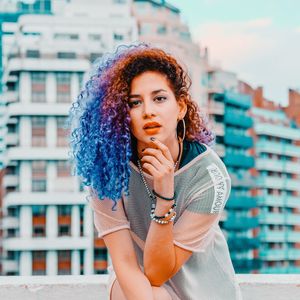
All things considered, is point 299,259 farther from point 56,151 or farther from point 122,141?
point 122,141

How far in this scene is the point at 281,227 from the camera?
35906 millimetres

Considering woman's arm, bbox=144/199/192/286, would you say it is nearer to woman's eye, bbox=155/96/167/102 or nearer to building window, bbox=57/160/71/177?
woman's eye, bbox=155/96/167/102

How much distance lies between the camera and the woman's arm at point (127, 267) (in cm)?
86

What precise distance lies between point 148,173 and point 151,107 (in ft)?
0.29

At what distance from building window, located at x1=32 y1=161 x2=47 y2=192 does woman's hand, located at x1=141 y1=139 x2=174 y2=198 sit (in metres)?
24.7

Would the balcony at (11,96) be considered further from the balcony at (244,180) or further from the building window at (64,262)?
the balcony at (244,180)

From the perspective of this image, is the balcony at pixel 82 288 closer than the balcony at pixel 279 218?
Yes

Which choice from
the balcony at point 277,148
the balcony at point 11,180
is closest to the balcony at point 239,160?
the balcony at point 277,148

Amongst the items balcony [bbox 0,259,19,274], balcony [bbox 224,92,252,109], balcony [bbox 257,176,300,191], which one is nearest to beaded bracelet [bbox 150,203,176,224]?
balcony [bbox 0,259,19,274]

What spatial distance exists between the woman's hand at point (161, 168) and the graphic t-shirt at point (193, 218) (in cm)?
6

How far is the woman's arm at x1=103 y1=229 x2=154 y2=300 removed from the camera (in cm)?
86

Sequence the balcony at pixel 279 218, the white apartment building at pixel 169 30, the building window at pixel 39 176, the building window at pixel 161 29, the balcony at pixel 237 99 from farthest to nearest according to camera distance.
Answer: the balcony at pixel 279 218, the balcony at pixel 237 99, the building window at pixel 161 29, the white apartment building at pixel 169 30, the building window at pixel 39 176

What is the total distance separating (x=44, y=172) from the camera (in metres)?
25.5

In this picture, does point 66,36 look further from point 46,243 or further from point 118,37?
point 46,243
